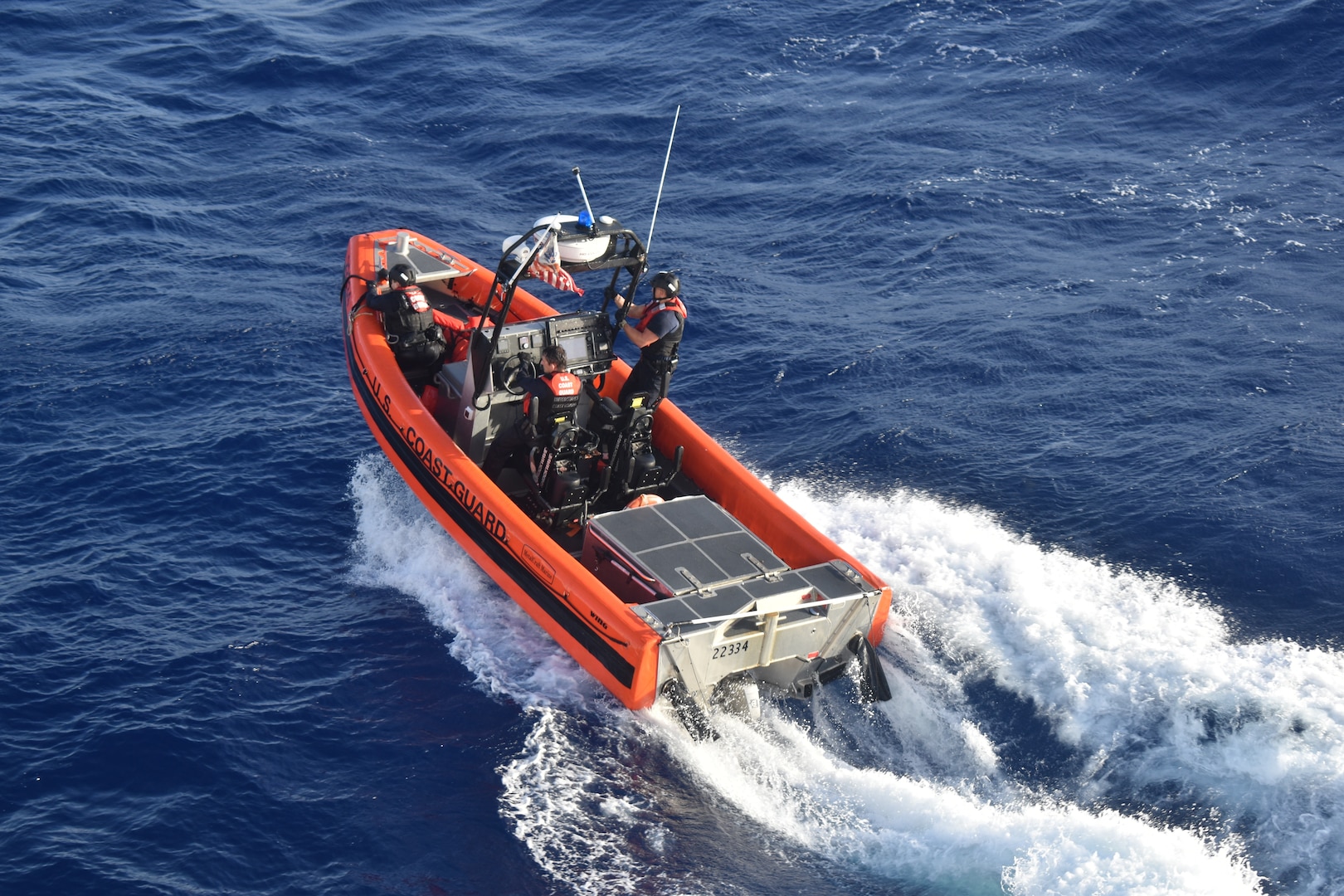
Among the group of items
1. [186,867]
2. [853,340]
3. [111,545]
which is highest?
[853,340]

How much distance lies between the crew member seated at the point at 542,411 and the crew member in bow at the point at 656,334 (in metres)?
0.54

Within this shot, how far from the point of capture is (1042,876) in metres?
7.91

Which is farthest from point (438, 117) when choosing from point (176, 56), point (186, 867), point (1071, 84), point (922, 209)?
point (186, 867)

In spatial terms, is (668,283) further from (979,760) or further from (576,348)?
(979,760)

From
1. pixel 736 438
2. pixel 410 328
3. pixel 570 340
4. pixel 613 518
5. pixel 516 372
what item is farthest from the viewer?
pixel 736 438

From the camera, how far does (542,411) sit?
11.0 m

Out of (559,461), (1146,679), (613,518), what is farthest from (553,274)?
(1146,679)

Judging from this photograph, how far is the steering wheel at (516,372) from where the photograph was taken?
11.1 metres

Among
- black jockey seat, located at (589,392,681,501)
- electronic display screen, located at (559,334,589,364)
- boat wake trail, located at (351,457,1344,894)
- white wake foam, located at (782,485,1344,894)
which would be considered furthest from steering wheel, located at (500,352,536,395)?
white wake foam, located at (782,485,1344,894)

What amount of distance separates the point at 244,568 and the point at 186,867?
11.9 ft

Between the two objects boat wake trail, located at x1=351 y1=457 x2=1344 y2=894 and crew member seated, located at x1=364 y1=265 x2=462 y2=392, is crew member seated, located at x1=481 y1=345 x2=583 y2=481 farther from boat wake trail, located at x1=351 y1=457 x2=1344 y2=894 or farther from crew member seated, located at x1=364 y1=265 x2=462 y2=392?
crew member seated, located at x1=364 y1=265 x2=462 y2=392

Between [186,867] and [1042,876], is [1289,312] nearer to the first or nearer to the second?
[1042,876]

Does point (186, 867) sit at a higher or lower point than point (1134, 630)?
lower

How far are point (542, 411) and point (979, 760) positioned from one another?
15.0 ft
